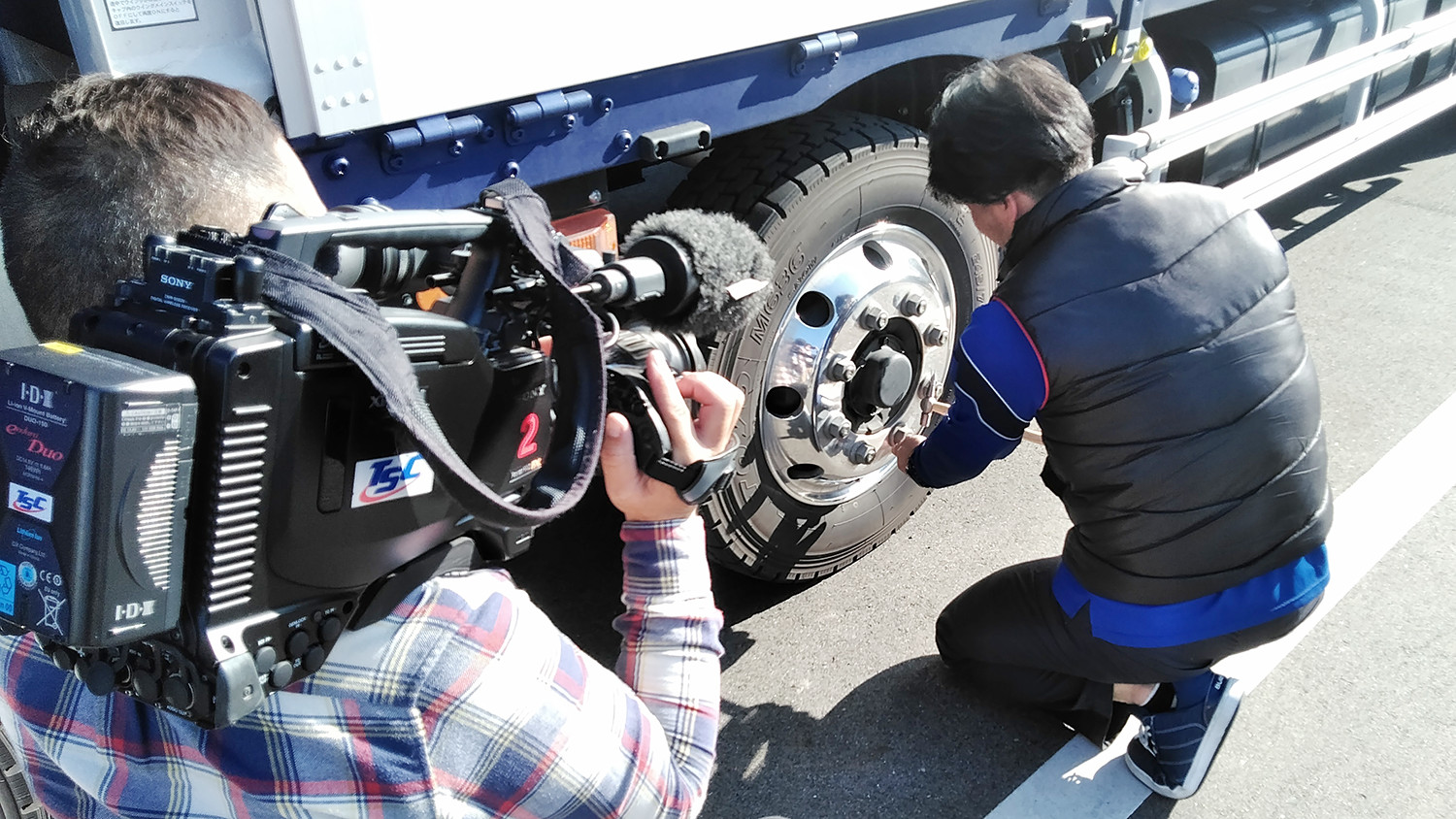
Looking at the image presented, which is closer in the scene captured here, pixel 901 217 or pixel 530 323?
pixel 530 323

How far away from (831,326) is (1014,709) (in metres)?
0.99

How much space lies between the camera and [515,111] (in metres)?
1.81

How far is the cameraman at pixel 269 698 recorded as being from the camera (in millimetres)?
954

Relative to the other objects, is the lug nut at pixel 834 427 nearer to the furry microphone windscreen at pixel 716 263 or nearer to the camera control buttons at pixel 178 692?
the furry microphone windscreen at pixel 716 263

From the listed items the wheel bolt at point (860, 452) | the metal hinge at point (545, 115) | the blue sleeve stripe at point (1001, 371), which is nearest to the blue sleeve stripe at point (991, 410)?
the blue sleeve stripe at point (1001, 371)

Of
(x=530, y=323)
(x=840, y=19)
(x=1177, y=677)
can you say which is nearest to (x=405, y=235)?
(x=530, y=323)

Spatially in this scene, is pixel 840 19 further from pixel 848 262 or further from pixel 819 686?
pixel 819 686

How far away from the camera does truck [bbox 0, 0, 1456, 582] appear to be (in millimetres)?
1541

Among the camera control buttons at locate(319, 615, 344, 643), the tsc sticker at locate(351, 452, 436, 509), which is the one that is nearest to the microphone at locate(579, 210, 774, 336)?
the tsc sticker at locate(351, 452, 436, 509)

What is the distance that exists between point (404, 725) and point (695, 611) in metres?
0.41

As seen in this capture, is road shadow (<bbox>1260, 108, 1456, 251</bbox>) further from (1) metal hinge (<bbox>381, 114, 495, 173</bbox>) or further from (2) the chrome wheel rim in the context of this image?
(1) metal hinge (<bbox>381, 114, 495, 173</bbox>)

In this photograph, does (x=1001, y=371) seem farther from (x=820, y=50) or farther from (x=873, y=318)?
(x=820, y=50)

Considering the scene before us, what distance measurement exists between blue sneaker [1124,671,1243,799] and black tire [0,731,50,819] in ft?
6.65

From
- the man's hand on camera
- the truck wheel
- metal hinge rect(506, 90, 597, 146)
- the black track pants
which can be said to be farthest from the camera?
the truck wheel
